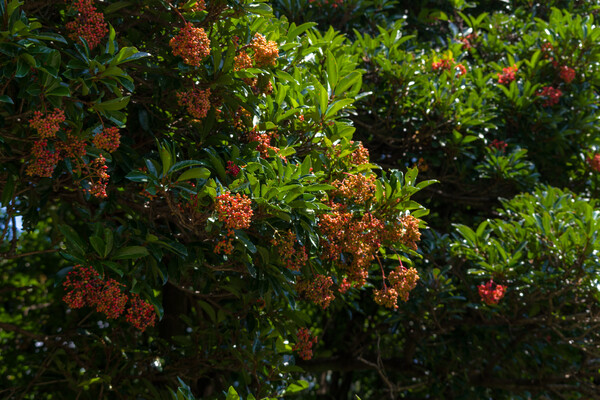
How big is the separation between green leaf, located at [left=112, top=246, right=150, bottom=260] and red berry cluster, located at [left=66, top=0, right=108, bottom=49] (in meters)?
0.94

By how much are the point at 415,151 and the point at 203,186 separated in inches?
124

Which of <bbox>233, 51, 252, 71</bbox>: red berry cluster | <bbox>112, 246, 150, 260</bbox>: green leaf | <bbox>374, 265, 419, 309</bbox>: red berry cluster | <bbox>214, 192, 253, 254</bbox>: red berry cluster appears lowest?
<bbox>112, 246, 150, 260</bbox>: green leaf

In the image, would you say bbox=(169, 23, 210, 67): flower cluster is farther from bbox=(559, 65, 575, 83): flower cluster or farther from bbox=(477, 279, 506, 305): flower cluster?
bbox=(559, 65, 575, 83): flower cluster

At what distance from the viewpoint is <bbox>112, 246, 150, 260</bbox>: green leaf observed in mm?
2781

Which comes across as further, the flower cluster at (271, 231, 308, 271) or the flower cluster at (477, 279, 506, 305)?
the flower cluster at (477, 279, 506, 305)

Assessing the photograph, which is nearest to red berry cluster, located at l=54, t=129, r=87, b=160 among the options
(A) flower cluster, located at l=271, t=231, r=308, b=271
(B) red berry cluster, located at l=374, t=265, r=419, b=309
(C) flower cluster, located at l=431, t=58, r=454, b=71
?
(A) flower cluster, located at l=271, t=231, r=308, b=271

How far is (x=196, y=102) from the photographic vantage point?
9.81ft

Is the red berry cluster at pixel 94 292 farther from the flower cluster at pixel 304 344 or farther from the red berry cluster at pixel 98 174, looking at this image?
the flower cluster at pixel 304 344

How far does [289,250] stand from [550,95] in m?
3.66

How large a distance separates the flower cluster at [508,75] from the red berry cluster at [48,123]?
4212 millimetres

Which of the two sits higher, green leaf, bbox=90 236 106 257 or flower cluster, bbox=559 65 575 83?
flower cluster, bbox=559 65 575 83

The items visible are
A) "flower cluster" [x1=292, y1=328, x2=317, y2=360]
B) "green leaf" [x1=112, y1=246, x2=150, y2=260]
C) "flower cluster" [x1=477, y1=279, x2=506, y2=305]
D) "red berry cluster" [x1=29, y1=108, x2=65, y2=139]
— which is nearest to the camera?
"red berry cluster" [x1=29, y1=108, x2=65, y2=139]

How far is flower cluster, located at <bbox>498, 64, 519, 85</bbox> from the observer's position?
5.61 m

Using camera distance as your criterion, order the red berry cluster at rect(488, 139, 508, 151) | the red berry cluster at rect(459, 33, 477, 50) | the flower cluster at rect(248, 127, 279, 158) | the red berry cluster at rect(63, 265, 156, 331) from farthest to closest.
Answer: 1. the red berry cluster at rect(459, 33, 477, 50)
2. the red berry cluster at rect(488, 139, 508, 151)
3. the flower cluster at rect(248, 127, 279, 158)
4. the red berry cluster at rect(63, 265, 156, 331)
